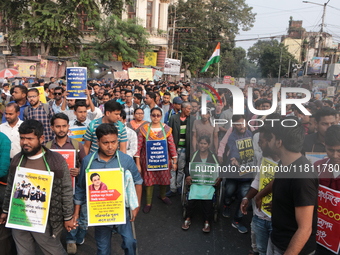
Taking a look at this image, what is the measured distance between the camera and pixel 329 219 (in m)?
2.20

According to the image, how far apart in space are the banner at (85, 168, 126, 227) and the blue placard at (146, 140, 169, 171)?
1776mm

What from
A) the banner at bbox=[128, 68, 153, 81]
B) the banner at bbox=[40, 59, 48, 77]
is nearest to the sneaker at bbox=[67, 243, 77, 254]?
the banner at bbox=[128, 68, 153, 81]

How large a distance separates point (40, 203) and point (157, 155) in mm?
2132

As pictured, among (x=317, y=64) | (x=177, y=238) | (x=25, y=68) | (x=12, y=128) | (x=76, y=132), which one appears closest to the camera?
(x=12, y=128)

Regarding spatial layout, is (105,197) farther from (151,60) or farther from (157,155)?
(151,60)

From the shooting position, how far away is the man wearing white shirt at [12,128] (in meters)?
3.41

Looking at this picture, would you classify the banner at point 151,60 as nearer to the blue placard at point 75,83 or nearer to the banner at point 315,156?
the blue placard at point 75,83

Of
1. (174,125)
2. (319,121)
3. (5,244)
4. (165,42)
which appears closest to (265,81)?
(319,121)

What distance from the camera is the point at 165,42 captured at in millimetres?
30828

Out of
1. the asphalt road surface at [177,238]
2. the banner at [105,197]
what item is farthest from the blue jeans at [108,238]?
the asphalt road surface at [177,238]

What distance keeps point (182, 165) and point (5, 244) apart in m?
2.95

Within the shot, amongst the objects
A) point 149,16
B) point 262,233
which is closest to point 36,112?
point 262,233

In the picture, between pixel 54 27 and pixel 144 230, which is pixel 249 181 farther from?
pixel 54 27

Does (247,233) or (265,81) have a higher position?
(265,81)
